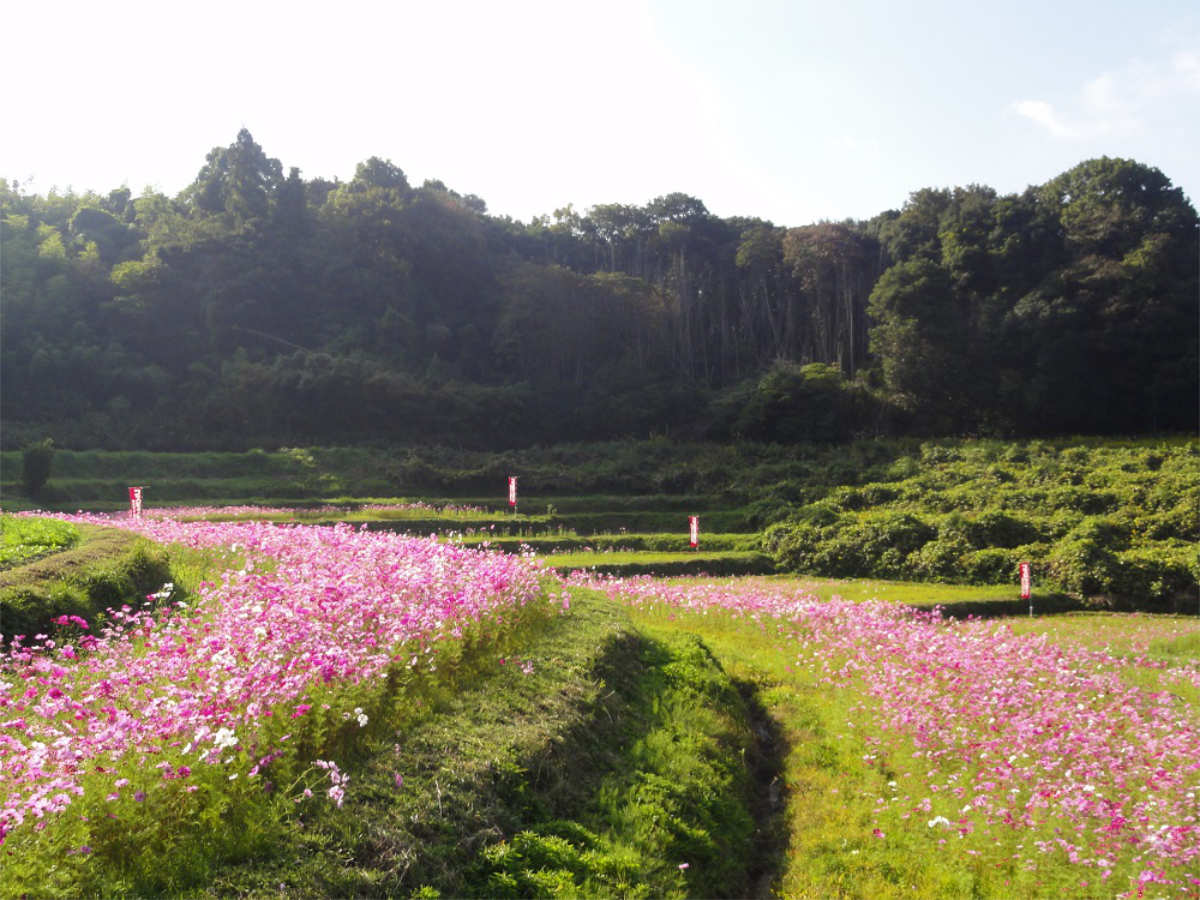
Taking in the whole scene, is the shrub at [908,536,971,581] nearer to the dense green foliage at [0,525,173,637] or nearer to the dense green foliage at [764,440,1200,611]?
the dense green foliage at [764,440,1200,611]

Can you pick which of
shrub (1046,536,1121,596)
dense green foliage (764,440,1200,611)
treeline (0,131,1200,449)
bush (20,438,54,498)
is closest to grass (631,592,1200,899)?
shrub (1046,536,1121,596)

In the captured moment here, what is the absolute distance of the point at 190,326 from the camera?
44.1 m

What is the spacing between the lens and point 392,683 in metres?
6.12

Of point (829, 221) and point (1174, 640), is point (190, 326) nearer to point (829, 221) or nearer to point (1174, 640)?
point (829, 221)

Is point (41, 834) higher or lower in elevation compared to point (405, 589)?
lower

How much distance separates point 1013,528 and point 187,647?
784 inches

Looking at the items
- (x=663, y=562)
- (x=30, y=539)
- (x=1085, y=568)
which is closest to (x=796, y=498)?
(x=663, y=562)

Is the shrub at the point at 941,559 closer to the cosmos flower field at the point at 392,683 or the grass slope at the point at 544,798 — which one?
the cosmos flower field at the point at 392,683

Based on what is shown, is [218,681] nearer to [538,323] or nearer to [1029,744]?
[1029,744]

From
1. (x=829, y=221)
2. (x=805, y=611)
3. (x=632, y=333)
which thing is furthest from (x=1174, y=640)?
(x=829, y=221)

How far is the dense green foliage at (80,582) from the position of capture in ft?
22.6

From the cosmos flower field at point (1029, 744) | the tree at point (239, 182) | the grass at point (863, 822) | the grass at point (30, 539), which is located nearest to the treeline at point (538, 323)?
the tree at point (239, 182)

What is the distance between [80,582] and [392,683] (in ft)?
12.6

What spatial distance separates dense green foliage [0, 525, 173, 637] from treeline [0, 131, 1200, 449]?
29.4m
